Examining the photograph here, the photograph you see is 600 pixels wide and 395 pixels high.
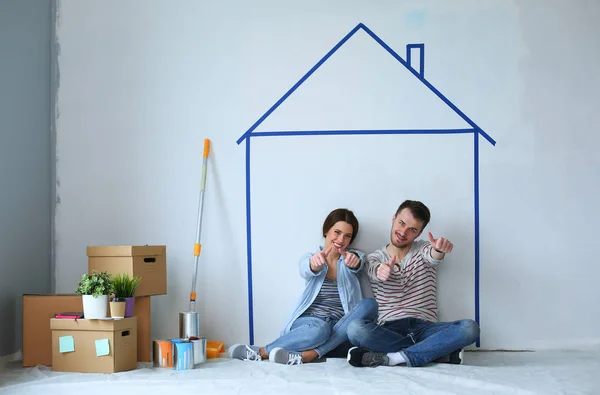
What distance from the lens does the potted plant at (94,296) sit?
2791 millimetres

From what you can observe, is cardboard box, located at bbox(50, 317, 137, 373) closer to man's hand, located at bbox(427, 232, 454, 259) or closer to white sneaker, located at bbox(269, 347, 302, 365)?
white sneaker, located at bbox(269, 347, 302, 365)

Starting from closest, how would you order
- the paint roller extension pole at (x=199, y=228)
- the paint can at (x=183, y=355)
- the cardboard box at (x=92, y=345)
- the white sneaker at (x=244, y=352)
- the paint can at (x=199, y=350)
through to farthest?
1. the cardboard box at (x=92, y=345)
2. the paint can at (x=183, y=355)
3. the paint can at (x=199, y=350)
4. the white sneaker at (x=244, y=352)
5. the paint roller extension pole at (x=199, y=228)

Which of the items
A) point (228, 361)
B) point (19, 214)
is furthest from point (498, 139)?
point (19, 214)

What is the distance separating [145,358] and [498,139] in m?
1.99

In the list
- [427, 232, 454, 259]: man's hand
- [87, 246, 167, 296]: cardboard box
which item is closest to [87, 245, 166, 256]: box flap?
[87, 246, 167, 296]: cardboard box

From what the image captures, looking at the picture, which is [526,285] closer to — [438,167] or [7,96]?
[438,167]

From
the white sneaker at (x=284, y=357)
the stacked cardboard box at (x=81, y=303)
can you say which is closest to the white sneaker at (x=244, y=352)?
the white sneaker at (x=284, y=357)

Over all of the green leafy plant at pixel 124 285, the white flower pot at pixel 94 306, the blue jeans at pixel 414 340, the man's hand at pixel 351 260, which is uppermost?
the man's hand at pixel 351 260

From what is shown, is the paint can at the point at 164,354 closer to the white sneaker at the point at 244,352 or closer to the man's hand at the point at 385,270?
the white sneaker at the point at 244,352

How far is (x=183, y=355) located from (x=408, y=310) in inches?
41.6

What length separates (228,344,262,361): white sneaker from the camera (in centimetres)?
308

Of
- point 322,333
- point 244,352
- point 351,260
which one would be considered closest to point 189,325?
point 244,352

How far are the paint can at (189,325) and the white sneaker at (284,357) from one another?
0.41 metres

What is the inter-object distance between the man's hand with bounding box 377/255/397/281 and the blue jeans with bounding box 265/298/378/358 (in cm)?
12
